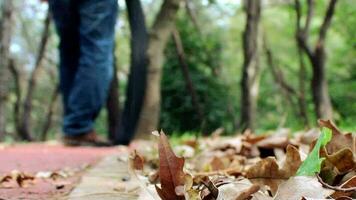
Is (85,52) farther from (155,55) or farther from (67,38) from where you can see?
(155,55)

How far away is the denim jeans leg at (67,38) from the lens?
12.7 ft

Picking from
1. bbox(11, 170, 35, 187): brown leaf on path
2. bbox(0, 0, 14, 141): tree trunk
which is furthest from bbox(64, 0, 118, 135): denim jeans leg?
bbox(0, 0, 14, 141): tree trunk

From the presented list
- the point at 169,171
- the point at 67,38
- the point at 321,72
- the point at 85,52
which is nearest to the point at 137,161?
the point at 169,171

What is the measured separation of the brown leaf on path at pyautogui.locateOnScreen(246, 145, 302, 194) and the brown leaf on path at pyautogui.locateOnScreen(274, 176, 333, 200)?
19 centimetres

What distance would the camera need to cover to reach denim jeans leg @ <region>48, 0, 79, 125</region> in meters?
3.87

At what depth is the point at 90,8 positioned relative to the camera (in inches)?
141

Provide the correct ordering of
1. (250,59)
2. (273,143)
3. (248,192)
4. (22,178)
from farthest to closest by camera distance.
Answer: (250,59) → (273,143) → (22,178) → (248,192)

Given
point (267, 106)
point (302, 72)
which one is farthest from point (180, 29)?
point (267, 106)

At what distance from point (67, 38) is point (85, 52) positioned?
0.37 metres

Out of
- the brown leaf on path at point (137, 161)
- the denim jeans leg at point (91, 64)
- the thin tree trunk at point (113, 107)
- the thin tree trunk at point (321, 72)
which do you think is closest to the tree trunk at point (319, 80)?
the thin tree trunk at point (321, 72)

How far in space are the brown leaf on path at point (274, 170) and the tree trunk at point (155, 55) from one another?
A: 401cm

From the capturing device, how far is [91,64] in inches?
147

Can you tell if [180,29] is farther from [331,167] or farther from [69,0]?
[331,167]

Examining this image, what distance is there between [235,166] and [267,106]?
55.8 feet
